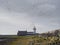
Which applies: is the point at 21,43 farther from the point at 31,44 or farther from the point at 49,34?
the point at 49,34

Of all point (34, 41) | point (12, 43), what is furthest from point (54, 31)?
point (12, 43)

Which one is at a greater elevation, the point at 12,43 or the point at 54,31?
the point at 54,31

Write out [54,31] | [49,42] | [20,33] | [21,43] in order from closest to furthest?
[49,42]
[21,43]
[54,31]
[20,33]

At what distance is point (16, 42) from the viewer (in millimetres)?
26953

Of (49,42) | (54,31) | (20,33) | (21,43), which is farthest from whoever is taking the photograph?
(20,33)

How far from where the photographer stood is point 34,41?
1036 inches

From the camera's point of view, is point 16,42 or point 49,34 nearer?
point 16,42

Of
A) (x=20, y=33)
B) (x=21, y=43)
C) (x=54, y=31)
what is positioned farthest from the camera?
(x=20, y=33)

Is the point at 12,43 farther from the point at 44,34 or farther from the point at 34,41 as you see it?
the point at 44,34

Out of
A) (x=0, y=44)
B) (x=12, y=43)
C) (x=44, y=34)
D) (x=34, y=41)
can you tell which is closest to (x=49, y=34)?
(x=44, y=34)

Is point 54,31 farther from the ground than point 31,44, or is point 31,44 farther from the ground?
point 54,31

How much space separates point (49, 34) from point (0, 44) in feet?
32.5

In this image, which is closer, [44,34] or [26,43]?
[26,43]

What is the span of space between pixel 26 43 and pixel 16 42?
1655 mm
